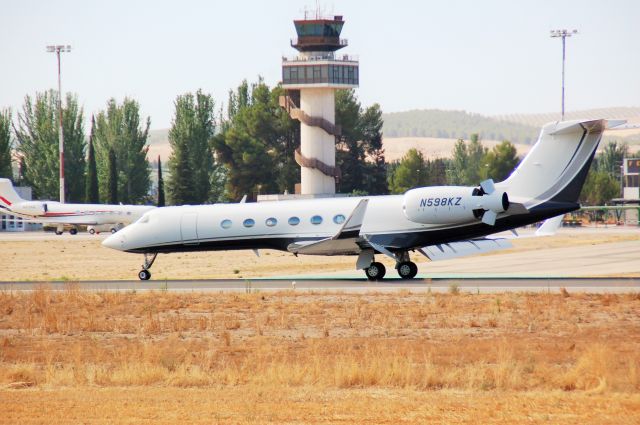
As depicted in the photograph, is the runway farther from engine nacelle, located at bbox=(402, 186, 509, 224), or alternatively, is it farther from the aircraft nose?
engine nacelle, located at bbox=(402, 186, 509, 224)

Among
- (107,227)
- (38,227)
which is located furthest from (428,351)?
(38,227)

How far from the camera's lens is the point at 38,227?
103562 millimetres

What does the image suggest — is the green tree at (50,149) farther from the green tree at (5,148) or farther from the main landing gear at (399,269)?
the main landing gear at (399,269)

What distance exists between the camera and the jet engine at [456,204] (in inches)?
1214

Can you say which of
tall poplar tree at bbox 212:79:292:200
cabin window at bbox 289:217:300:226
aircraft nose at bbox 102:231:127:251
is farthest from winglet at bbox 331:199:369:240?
tall poplar tree at bbox 212:79:292:200

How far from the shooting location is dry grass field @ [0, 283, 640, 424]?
14008 millimetres

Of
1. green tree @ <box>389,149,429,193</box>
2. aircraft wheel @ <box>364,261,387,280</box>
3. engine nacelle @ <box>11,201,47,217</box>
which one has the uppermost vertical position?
green tree @ <box>389,149,429,193</box>

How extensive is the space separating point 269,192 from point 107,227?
90.5 feet

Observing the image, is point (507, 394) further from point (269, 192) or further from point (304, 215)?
point (269, 192)

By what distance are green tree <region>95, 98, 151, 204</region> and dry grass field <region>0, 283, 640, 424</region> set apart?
290 feet

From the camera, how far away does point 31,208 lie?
86.4 metres

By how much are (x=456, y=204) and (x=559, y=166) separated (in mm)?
3205

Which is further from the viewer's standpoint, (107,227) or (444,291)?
(107,227)

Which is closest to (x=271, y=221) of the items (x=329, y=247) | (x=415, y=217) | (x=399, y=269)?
(x=329, y=247)
